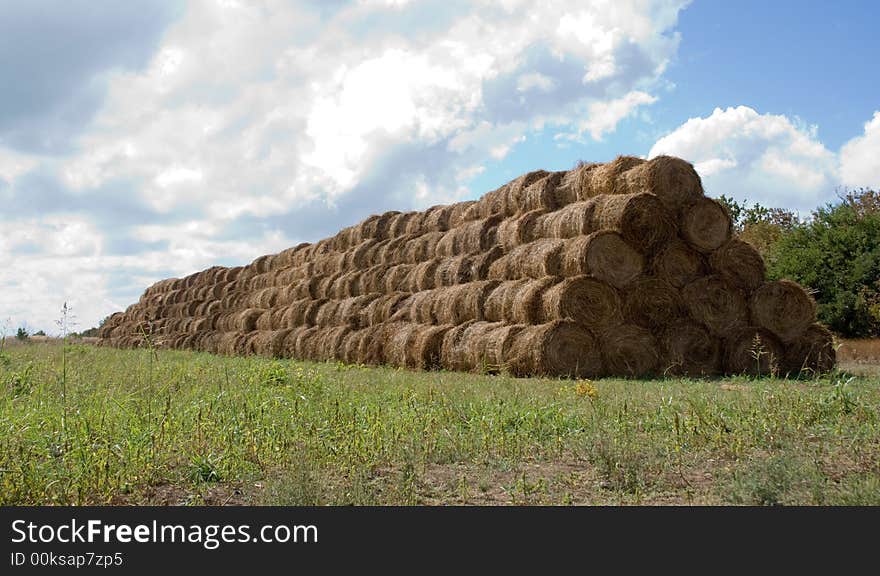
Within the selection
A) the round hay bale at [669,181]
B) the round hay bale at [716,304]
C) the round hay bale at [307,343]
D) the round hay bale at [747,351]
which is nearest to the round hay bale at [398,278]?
the round hay bale at [307,343]

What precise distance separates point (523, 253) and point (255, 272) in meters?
17.2

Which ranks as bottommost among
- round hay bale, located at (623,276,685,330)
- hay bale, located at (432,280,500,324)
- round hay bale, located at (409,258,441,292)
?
round hay bale, located at (623,276,685,330)

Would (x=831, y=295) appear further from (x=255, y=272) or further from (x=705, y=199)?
(x=255, y=272)

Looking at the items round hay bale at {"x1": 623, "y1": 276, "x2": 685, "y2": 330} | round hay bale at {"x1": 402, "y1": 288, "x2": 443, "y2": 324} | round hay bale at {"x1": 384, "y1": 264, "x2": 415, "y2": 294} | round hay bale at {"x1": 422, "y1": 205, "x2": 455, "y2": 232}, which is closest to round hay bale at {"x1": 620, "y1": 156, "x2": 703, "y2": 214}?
round hay bale at {"x1": 623, "y1": 276, "x2": 685, "y2": 330}

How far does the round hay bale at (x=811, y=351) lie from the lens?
1490 cm

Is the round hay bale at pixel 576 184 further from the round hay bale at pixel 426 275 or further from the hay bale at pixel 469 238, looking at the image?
the round hay bale at pixel 426 275

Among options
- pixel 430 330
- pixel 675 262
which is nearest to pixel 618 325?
pixel 675 262

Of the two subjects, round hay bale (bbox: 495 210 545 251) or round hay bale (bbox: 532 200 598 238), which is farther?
round hay bale (bbox: 495 210 545 251)

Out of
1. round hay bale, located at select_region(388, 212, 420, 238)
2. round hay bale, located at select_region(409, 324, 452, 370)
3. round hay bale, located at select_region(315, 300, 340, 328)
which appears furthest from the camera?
round hay bale, located at select_region(315, 300, 340, 328)

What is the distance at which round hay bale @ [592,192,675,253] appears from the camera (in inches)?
563

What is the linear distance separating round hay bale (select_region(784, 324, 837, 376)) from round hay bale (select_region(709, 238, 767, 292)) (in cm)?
131

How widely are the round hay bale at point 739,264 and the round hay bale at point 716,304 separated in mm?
179

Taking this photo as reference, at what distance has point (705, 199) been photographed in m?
14.9

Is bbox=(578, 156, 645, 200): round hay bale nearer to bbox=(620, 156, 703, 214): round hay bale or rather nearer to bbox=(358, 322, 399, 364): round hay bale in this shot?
bbox=(620, 156, 703, 214): round hay bale
